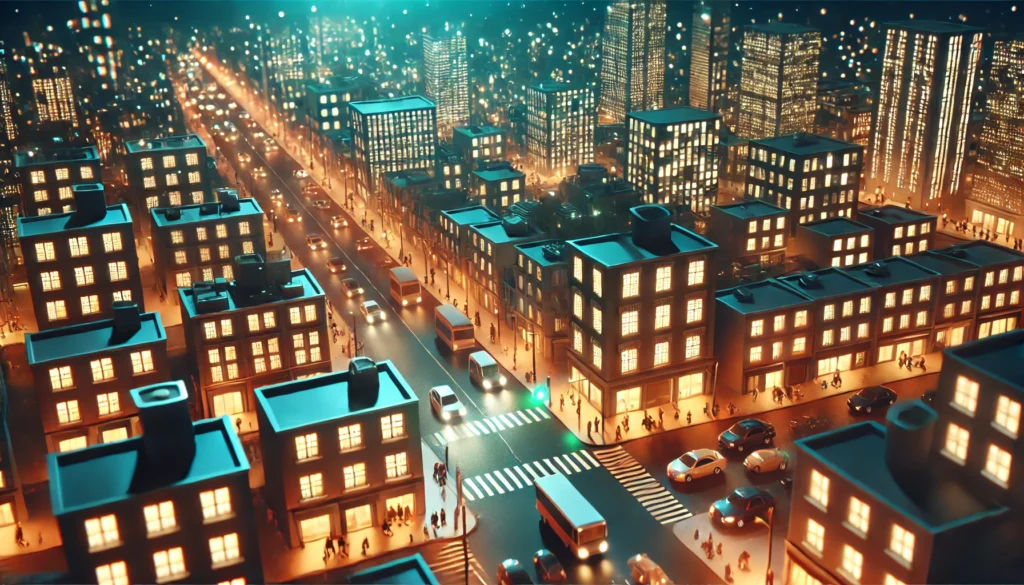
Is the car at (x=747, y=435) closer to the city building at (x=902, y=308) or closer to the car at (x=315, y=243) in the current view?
the city building at (x=902, y=308)

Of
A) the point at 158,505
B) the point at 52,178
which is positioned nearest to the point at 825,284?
the point at 158,505

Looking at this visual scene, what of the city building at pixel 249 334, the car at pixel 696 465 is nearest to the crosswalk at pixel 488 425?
the city building at pixel 249 334

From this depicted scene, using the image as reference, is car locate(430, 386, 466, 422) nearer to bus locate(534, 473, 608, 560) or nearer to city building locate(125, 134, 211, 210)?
bus locate(534, 473, 608, 560)

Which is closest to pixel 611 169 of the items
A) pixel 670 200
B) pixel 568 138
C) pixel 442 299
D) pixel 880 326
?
pixel 568 138

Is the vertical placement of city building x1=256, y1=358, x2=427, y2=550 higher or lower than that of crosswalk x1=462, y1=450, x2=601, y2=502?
higher

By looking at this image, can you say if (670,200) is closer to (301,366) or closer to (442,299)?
(442,299)

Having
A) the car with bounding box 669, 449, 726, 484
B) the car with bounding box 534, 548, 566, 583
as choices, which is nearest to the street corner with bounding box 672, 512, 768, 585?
the car with bounding box 669, 449, 726, 484

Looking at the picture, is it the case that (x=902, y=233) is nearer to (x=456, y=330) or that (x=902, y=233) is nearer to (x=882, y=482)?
(x=456, y=330)
